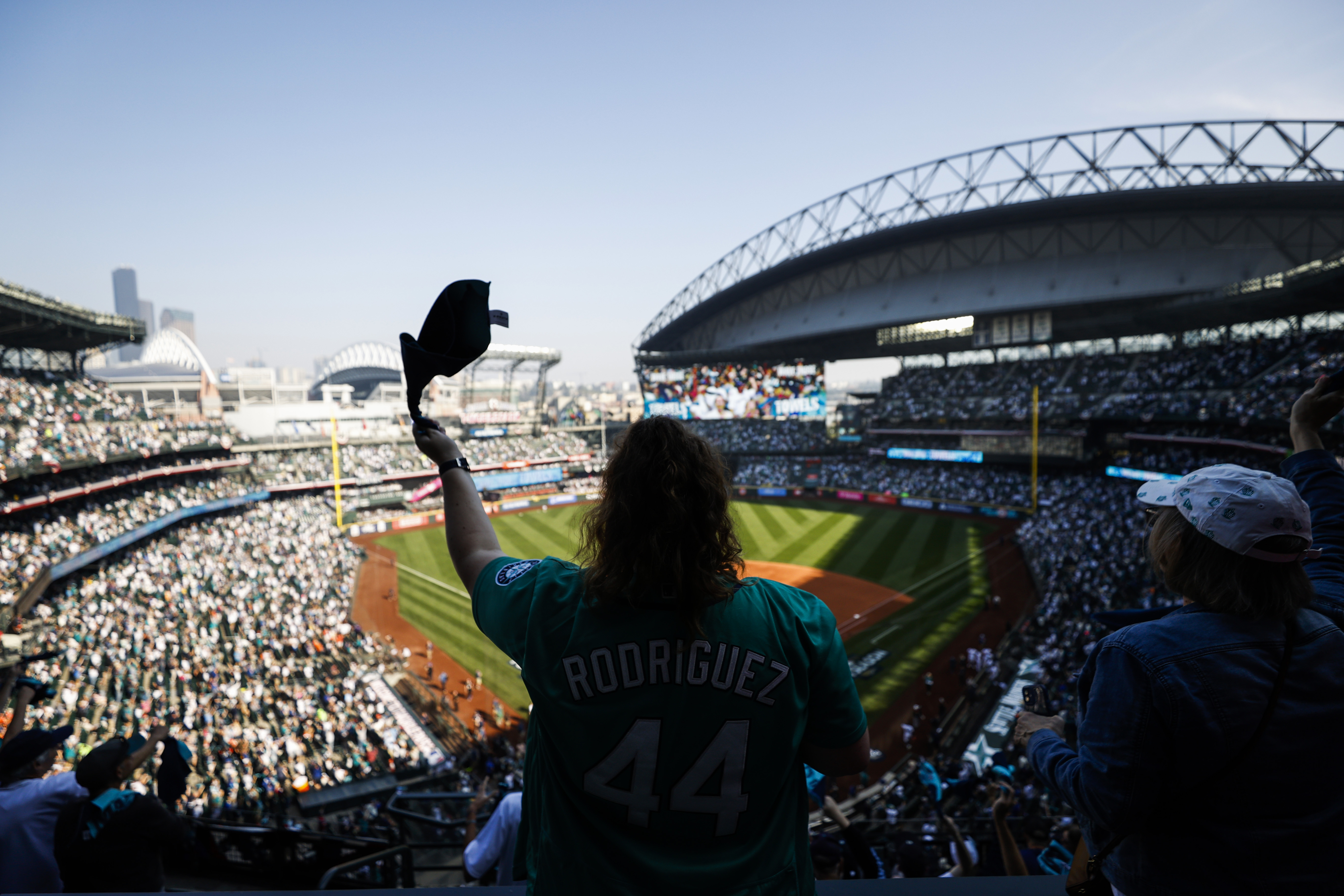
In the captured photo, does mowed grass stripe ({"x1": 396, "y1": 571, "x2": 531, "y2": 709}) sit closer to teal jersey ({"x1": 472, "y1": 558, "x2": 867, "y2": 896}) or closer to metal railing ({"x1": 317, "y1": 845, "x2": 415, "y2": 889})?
metal railing ({"x1": 317, "y1": 845, "x2": 415, "y2": 889})

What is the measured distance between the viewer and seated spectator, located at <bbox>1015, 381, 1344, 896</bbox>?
1322 mm

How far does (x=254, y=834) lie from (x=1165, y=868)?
7.11 m

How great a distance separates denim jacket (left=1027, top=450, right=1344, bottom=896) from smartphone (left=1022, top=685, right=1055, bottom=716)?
446mm

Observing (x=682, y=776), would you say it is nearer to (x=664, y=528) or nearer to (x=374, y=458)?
(x=664, y=528)

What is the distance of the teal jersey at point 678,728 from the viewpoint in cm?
130

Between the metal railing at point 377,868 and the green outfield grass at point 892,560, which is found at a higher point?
the metal railing at point 377,868

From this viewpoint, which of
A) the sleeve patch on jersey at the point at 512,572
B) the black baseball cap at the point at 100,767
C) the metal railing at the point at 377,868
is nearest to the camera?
the sleeve patch on jersey at the point at 512,572

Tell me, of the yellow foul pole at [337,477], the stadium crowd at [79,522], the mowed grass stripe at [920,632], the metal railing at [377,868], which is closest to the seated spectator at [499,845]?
the metal railing at [377,868]

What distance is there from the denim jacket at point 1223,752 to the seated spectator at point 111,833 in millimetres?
3739

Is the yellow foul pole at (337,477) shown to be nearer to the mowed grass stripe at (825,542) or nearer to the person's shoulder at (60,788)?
the mowed grass stripe at (825,542)

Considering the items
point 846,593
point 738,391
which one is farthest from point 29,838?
point 738,391

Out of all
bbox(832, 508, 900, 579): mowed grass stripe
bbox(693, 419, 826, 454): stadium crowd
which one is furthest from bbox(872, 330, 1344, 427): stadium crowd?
bbox(832, 508, 900, 579): mowed grass stripe

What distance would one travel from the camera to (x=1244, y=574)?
1.41m

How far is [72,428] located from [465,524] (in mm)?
37006
